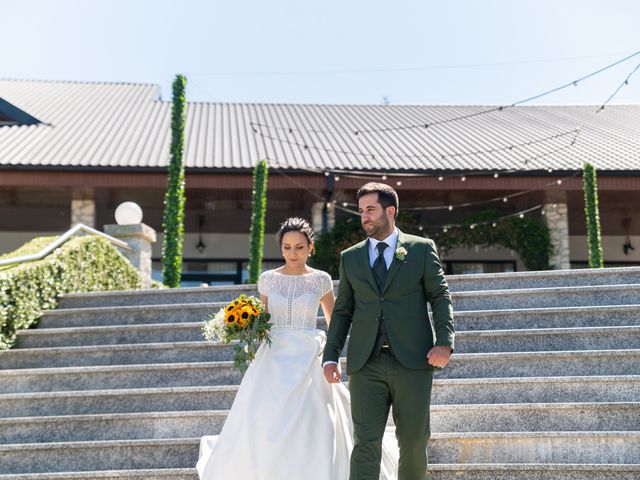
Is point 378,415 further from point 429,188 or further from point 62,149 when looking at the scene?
point 62,149

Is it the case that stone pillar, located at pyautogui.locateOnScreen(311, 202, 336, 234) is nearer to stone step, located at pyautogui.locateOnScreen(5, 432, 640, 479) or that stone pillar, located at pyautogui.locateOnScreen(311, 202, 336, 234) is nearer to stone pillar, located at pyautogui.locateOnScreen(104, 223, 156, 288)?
stone pillar, located at pyautogui.locateOnScreen(104, 223, 156, 288)

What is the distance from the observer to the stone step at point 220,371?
5.93m

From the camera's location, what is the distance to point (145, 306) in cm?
819

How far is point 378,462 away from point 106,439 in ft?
9.25

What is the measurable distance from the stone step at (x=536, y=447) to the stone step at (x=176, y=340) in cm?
146

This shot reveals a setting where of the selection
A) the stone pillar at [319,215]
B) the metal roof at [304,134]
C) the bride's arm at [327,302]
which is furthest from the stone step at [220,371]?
the stone pillar at [319,215]

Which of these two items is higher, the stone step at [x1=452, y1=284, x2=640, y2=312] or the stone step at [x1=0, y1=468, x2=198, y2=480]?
the stone step at [x1=452, y1=284, x2=640, y2=312]

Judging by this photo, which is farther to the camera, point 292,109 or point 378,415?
point 292,109

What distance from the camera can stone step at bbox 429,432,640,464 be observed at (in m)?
4.92

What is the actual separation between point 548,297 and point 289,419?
13.2 feet

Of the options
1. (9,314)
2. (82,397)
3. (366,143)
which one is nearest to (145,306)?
(9,314)

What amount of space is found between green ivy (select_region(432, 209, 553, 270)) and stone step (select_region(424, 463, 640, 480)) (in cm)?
1104

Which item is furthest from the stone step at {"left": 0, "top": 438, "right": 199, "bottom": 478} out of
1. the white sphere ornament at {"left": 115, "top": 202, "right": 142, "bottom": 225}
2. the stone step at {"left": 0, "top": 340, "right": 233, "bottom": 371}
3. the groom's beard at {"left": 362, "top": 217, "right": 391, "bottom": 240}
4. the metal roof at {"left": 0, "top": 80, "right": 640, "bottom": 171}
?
the metal roof at {"left": 0, "top": 80, "right": 640, "bottom": 171}

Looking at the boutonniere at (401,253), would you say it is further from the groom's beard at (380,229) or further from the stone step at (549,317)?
the stone step at (549,317)
